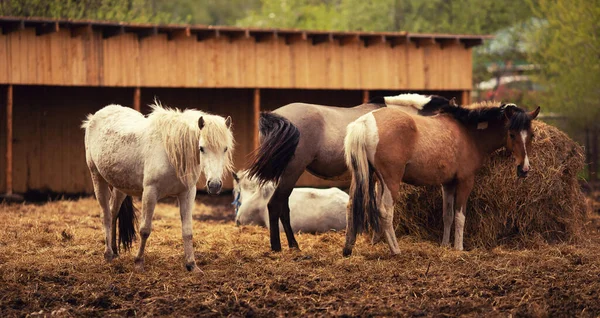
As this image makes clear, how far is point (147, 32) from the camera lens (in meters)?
16.3

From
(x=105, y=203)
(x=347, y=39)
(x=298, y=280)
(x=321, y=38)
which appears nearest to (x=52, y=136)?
(x=321, y=38)

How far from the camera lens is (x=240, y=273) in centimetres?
739

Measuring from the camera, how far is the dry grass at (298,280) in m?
6.12

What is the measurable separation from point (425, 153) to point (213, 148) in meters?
2.52

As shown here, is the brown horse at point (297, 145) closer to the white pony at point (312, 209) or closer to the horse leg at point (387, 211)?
the horse leg at point (387, 211)

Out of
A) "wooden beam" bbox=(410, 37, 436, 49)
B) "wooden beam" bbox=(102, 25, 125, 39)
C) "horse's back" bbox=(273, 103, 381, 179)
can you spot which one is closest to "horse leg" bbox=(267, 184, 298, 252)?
"horse's back" bbox=(273, 103, 381, 179)

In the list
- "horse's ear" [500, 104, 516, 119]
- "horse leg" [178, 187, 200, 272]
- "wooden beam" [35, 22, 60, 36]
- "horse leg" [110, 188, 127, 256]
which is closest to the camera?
"horse leg" [178, 187, 200, 272]

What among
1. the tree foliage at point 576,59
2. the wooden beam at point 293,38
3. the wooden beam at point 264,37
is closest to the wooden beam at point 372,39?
the wooden beam at point 293,38

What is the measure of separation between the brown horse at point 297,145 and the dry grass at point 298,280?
23.6 inches

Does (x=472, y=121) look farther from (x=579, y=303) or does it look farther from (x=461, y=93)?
(x=461, y=93)

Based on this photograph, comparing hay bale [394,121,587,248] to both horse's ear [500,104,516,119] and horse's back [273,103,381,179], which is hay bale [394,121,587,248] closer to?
horse's ear [500,104,516,119]

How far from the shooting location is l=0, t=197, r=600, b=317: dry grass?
612 cm

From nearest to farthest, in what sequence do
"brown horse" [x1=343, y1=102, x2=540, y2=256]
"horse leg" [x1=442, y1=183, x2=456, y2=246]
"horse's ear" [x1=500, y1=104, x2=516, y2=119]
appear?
"brown horse" [x1=343, y1=102, x2=540, y2=256] → "horse's ear" [x1=500, y1=104, x2=516, y2=119] → "horse leg" [x1=442, y1=183, x2=456, y2=246]

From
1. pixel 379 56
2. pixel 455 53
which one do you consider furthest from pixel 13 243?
pixel 455 53
